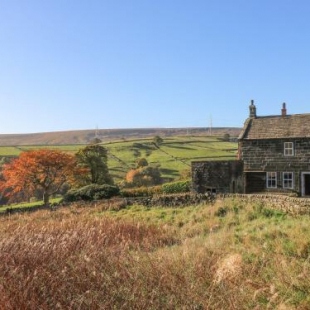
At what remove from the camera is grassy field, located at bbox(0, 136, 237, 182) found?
197ft

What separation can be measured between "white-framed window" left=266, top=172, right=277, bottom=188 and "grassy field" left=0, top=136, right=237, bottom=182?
22.5 meters

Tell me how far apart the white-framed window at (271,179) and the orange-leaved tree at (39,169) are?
16818 millimetres

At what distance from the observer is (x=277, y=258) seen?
20.8 feet

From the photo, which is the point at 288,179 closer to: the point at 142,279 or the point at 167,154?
the point at 142,279

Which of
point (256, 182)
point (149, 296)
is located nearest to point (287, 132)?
point (256, 182)

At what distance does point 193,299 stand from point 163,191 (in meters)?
29.2

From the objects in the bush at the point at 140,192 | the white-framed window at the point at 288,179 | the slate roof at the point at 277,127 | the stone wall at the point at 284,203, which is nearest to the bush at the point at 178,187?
the bush at the point at 140,192

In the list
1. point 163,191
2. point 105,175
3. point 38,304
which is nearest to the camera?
point 38,304

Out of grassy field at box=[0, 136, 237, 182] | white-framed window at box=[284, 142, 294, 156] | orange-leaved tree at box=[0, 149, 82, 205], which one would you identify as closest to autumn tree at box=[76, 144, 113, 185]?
orange-leaved tree at box=[0, 149, 82, 205]

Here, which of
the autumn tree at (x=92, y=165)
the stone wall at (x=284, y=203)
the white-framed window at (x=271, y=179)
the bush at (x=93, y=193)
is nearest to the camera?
the stone wall at (x=284, y=203)

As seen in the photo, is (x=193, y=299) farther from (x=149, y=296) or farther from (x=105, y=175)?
(x=105, y=175)

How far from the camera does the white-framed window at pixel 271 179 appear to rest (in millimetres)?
30142

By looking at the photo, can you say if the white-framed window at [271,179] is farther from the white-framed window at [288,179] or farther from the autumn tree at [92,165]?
the autumn tree at [92,165]

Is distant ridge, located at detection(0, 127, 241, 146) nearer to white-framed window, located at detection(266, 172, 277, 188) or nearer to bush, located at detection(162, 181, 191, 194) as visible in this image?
bush, located at detection(162, 181, 191, 194)
